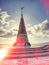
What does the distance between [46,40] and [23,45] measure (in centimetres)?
20

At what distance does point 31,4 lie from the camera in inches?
68.6

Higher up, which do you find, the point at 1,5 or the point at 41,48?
the point at 1,5

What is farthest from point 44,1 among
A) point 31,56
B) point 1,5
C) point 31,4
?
point 31,56

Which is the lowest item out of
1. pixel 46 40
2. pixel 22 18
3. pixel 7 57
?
pixel 7 57

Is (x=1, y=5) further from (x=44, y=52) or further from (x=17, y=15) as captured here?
(x=44, y=52)

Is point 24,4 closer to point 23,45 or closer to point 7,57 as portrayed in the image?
point 23,45

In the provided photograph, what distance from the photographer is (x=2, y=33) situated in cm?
169

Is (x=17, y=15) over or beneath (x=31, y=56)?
over

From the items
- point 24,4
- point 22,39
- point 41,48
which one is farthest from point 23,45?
point 24,4

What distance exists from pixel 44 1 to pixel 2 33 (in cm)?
46

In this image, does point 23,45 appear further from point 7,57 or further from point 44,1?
point 44,1

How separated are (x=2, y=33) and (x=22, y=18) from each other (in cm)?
21

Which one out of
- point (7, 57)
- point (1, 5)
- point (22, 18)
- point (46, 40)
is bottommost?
point (7, 57)

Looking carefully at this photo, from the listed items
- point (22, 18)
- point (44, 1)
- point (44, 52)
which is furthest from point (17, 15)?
point (44, 52)
